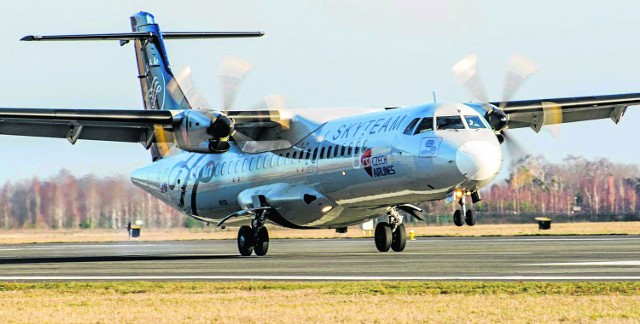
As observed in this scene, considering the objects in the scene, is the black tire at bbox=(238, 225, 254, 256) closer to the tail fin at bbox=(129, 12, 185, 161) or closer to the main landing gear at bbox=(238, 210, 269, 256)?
the main landing gear at bbox=(238, 210, 269, 256)

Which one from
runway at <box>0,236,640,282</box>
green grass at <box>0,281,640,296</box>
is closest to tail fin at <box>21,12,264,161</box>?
runway at <box>0,236,640,282</box>

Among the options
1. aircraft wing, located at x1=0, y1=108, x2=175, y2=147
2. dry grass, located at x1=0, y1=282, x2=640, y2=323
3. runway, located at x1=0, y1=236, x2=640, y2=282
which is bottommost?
dry grass, located at x1=0, y1=282, x2=640, y2=323

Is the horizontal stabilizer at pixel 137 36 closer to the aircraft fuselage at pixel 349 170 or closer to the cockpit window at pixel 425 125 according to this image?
the aircraft fuselage at pixel 349 170

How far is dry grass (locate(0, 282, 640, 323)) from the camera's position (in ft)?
40.9

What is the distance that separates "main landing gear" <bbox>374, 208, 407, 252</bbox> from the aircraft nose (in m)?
4.75

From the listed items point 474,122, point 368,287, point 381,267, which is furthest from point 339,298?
point 474,122

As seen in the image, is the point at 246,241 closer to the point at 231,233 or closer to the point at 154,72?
the point at 154,72

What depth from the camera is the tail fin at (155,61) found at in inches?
1336

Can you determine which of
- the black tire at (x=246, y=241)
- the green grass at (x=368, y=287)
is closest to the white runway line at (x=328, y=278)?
the green grass at (x=368, y=287)

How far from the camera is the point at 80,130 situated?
27656 mm

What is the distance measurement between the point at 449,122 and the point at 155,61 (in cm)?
1445

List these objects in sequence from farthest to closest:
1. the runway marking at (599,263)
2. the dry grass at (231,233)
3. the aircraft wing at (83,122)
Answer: the dry grass at (231,233)
the aircraft wing at (83,122)
the runway marking at (599,263)

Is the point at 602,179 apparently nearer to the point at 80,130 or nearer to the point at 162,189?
the point at 162,189

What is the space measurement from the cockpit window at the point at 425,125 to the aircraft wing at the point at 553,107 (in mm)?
4565
